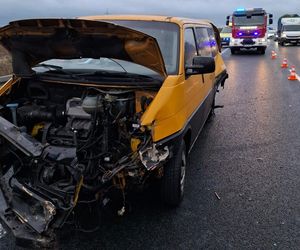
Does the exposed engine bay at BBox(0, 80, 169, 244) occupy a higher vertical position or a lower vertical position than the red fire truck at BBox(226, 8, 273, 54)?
higher

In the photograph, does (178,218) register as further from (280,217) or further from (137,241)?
(280,217)

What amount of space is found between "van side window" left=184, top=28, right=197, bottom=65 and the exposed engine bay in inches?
36.8

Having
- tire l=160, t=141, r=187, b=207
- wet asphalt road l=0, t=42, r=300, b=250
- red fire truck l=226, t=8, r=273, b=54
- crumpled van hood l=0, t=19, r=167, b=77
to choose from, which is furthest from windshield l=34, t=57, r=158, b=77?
red fire truck l=226, t=8, r=273, b=54

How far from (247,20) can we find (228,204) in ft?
78.0

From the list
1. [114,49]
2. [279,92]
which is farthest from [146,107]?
[279,92]

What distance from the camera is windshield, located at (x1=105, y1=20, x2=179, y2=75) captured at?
4.31 m

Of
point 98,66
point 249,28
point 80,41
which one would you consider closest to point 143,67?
point 98,66

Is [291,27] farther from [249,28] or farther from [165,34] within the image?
[165,34]

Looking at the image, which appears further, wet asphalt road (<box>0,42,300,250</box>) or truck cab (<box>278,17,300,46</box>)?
truck cab (<box>278,17,300,46</box>)

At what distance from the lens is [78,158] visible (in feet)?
10.8

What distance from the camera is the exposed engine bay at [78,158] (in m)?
3.04

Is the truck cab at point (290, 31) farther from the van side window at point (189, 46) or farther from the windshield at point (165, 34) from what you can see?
the windshield at point (165, 34)

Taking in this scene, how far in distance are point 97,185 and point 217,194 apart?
1749mm

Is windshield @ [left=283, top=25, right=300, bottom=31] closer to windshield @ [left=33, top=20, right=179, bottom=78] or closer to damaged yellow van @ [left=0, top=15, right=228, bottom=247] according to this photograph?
damaged yellow van @ [left=0, top=15, right=228, bottom=247]
